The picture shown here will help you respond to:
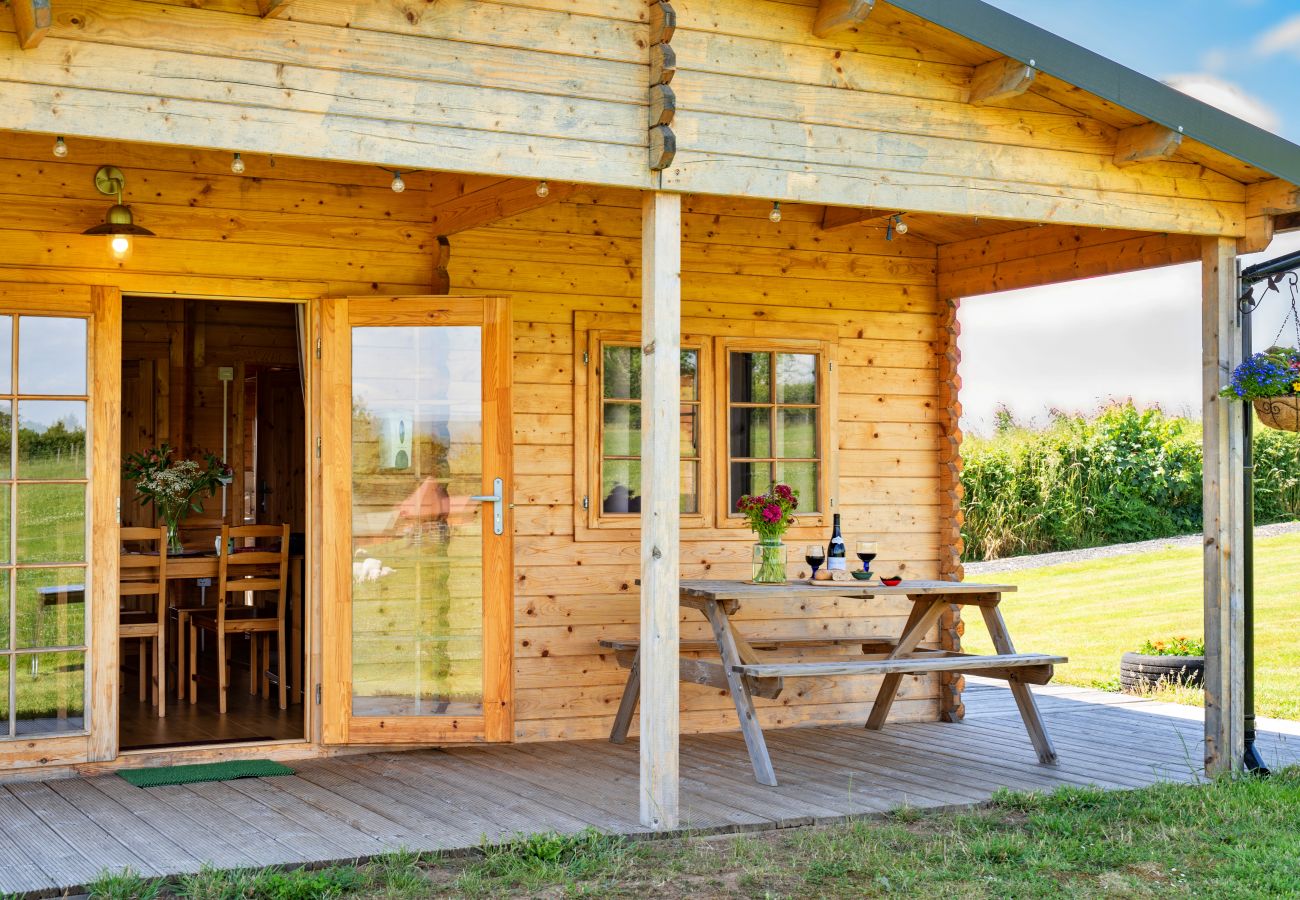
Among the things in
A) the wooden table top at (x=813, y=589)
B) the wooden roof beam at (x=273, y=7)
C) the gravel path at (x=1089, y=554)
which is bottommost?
the gravel path at (x=1089, y=554)

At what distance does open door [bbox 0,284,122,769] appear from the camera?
602cm

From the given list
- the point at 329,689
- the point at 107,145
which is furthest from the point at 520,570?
the point at 107,145

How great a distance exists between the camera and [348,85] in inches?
187

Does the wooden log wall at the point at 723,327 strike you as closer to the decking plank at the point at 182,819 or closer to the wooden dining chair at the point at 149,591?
the decking plank at the point at 182,819

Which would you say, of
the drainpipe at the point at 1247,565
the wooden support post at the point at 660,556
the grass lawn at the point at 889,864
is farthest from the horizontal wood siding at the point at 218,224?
the drainpipe at the point at 1247,565

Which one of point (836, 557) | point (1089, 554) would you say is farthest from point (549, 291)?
point (1089, 554)

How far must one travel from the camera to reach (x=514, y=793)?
18.9 ft

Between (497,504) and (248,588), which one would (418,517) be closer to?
(497,504)

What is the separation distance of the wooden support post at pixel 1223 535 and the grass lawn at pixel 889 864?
77 centimetres

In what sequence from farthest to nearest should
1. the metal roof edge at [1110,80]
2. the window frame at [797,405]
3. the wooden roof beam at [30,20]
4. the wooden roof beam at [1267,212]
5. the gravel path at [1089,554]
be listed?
the gravel path at [1089,554] < the window frame at [797,405] < the wooden roof beam at [1267,212] < the metal roof edge at [1110,80] < the wooden roof beam at [30,20]

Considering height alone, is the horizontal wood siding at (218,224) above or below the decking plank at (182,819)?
above

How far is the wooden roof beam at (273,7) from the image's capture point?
4.55 metres

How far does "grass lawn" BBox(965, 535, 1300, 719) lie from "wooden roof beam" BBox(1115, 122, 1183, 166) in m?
4.38

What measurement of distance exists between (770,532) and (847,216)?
6.39 feet
